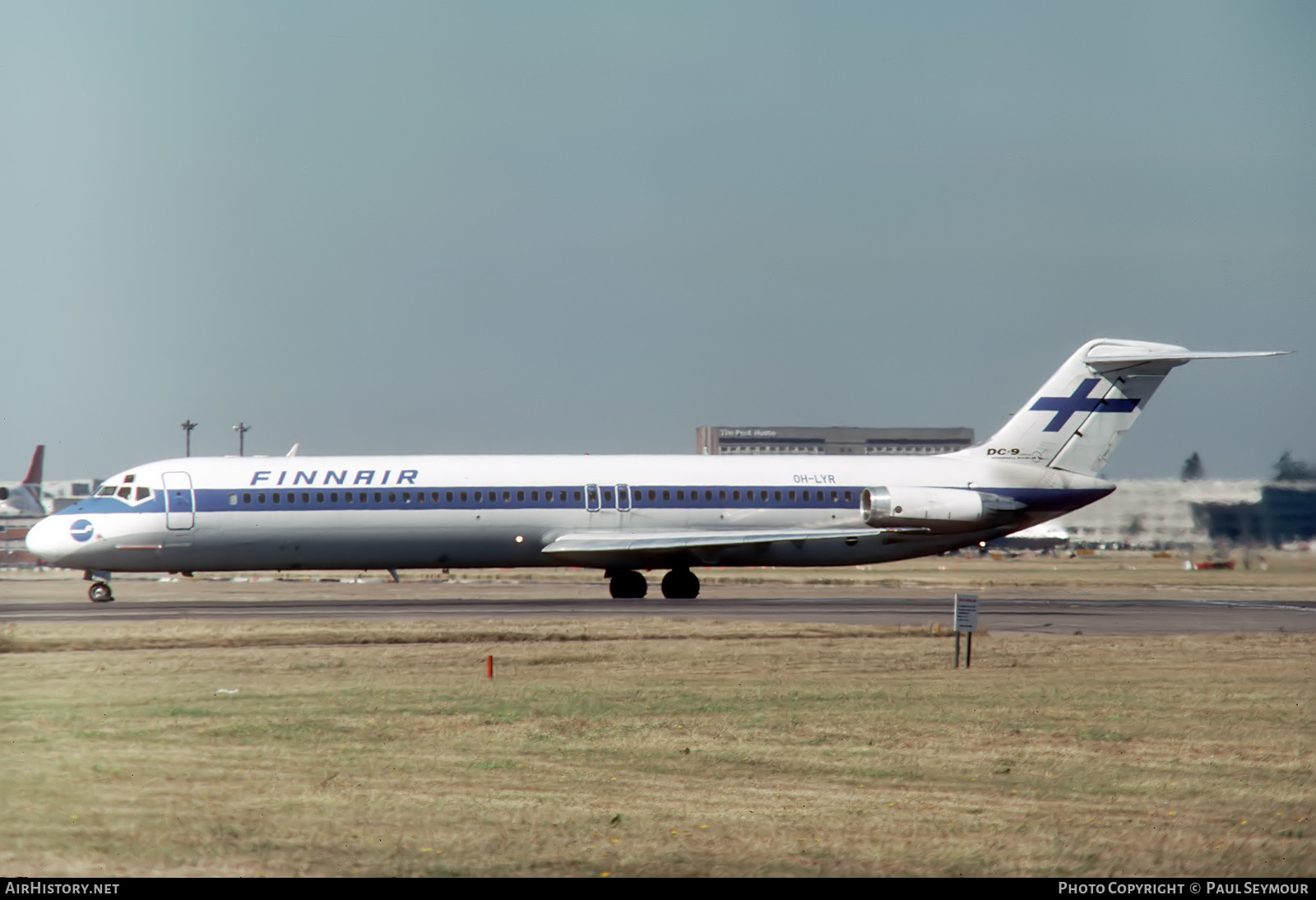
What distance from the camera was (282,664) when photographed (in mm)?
22859

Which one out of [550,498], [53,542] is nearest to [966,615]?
[550,498]

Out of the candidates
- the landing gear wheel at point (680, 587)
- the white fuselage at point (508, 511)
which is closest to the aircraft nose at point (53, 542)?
the white fuselage at point (508, 511)

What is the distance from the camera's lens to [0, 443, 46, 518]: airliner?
7972 cm

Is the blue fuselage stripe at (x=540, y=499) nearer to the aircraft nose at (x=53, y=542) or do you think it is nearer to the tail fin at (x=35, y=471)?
the aircraft nose at (x=53, y=542)

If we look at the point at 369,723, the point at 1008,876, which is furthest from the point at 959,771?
the point at 369,723

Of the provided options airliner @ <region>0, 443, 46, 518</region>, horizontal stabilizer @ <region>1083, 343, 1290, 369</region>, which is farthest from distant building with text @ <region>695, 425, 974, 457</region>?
horizontal stabilizer @ <region>1083, 343, 1290, 369</region>

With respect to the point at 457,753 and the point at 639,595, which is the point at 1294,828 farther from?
the point at 639,595

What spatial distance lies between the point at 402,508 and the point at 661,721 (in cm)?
2430

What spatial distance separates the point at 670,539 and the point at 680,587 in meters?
2.23

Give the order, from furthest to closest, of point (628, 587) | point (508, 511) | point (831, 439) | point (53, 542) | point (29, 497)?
point (831, 439), point (29, 497), point (628, 587), point (508, 511), point (53, 542)

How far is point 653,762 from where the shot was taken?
14320 millimetres

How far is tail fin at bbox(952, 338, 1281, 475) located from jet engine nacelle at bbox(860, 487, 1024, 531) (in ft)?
6.51

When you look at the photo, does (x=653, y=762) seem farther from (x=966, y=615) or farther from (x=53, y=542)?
(x=53, y=542)

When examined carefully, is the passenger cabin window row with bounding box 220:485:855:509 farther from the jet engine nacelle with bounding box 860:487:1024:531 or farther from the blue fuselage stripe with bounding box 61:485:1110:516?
the jet engine nacelle with bounding box 860:487:1024:531
